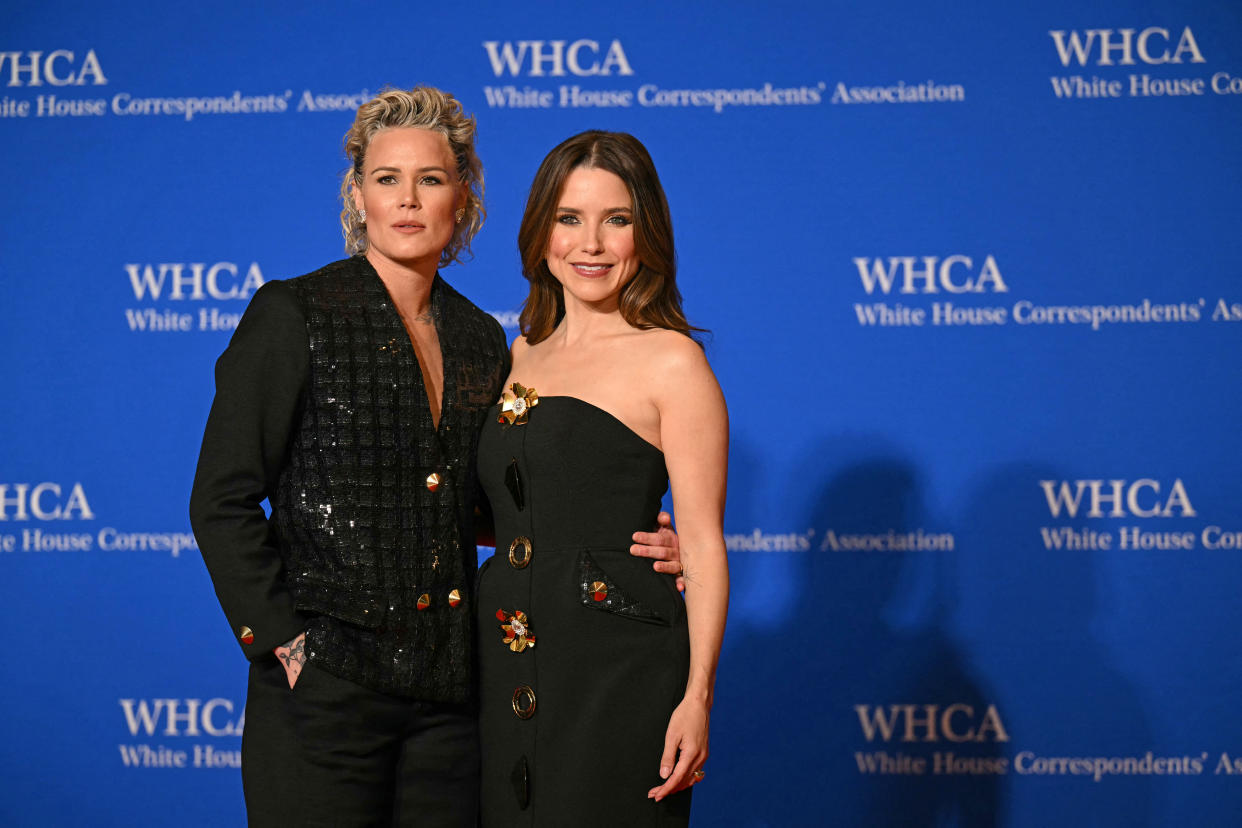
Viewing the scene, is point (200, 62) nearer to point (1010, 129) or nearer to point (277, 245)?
point (277, 245)

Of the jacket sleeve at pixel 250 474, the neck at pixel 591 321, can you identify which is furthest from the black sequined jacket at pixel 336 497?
the neck at pixel 591 321

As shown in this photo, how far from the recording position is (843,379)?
351 cm

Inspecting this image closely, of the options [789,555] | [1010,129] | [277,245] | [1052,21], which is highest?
[1052,21]

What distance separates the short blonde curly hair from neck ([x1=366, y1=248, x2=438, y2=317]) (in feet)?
0.45

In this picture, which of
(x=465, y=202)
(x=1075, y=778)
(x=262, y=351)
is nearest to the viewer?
(x=262, y=351)

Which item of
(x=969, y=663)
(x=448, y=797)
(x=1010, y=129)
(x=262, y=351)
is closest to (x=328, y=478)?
(x=262, y=351)

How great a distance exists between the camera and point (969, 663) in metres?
3.49

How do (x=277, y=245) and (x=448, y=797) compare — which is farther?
(x=277, y=245)

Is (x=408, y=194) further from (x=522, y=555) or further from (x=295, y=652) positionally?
→ (x=295, y=652)

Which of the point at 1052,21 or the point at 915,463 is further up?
the point at 1052,21

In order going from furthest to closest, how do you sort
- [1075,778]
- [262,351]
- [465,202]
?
[1075,778]
[465,202]
[262,351]

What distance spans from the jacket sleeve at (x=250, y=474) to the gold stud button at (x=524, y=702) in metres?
0.40

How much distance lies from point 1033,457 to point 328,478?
2.40 m

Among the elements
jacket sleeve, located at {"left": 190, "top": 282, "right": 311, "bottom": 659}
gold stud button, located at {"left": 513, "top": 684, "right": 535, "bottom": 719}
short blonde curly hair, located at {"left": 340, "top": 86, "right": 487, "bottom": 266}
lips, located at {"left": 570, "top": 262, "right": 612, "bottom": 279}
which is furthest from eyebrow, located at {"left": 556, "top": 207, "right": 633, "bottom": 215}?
gold stud button, located at {"left": 513, "top": 684, "right": 535, "bottom": 719}
